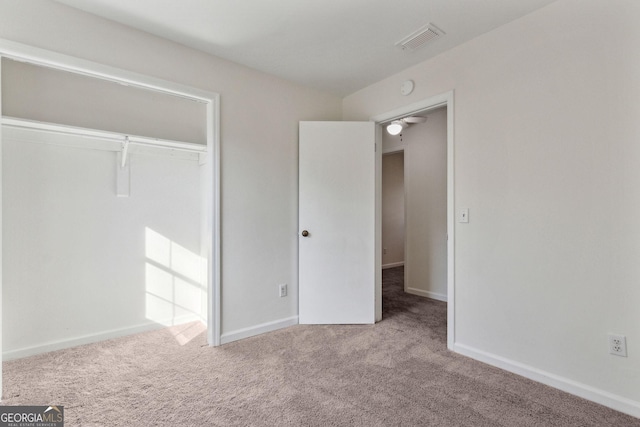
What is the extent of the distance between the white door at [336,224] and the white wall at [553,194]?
2.94ft

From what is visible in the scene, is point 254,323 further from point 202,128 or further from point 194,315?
point 202,128

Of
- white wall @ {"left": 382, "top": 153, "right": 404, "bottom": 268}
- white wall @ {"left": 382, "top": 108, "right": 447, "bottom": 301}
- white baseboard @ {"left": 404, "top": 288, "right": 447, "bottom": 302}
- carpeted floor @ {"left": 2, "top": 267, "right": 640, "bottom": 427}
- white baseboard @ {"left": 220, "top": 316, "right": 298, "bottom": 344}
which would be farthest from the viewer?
white wall @ {"left": 382, "top": 153, "right": 404, "bottom": 268}

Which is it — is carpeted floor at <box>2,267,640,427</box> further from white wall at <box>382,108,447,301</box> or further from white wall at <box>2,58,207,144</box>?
white wall at <box>2,58,207,144</box>

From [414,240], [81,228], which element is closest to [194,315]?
[81,228]

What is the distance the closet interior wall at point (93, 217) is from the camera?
91.8 inches

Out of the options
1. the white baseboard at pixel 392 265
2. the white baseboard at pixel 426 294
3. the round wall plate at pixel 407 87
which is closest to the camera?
the round wall plate at pixel 407 87

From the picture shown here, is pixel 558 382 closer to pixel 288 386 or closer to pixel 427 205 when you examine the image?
pixel 288 386

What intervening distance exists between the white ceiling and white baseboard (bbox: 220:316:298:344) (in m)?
2.43

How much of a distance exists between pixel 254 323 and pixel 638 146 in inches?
117

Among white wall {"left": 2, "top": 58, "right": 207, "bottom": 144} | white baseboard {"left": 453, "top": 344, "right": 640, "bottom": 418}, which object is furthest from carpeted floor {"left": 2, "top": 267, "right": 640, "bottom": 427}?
white wall {"left": 2, "top": 58, "right": 207, "bottom": 144}

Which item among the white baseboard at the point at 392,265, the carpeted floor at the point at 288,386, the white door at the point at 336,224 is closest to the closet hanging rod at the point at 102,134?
the white door at the point at 336,224

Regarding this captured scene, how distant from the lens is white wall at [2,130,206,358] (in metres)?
2.34

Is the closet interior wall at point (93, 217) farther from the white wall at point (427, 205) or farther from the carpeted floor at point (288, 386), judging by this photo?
the white wall at point (427, 205)

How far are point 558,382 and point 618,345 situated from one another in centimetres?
42
